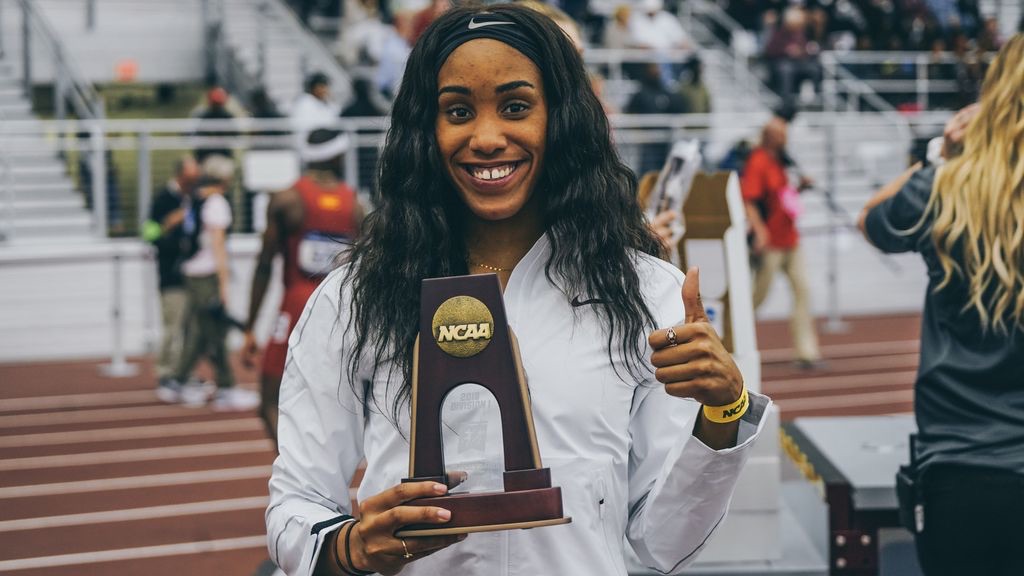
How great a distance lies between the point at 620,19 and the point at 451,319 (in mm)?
15656

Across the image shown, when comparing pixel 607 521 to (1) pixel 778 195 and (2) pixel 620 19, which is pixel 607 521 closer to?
(1) pixel 778 195

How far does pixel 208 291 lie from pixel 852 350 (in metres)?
6.04

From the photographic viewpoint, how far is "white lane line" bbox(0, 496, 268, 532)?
700 cm

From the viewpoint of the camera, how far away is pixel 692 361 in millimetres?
1924

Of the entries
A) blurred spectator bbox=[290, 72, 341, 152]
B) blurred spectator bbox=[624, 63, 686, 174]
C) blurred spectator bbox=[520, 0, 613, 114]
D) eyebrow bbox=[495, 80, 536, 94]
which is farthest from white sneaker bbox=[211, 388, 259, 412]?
eyebrow bbox=[495, 80, 536, 94]

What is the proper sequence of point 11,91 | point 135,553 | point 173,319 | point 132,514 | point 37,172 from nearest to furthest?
point 135,553
point 132,514
point 173,319
point 37,172
point 11,91

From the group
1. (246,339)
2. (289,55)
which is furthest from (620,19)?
(246,339)

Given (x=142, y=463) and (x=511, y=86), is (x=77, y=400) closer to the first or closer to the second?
(x=142, y=463)

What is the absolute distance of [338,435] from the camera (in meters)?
2.18

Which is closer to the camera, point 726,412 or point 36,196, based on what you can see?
point 726,412

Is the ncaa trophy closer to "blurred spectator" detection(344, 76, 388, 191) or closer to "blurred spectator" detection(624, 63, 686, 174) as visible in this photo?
"blurred spectator" detection(344, 76, 388, 191)

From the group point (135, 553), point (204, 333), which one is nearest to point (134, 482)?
point (135, 553)

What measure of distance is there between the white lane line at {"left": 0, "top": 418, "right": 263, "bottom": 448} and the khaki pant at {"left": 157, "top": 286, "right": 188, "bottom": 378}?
1.06 metres

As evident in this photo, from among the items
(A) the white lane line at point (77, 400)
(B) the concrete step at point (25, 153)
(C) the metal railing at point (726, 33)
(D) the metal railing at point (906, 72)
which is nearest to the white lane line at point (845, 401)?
(A) the white lane line at point (77, 400)
